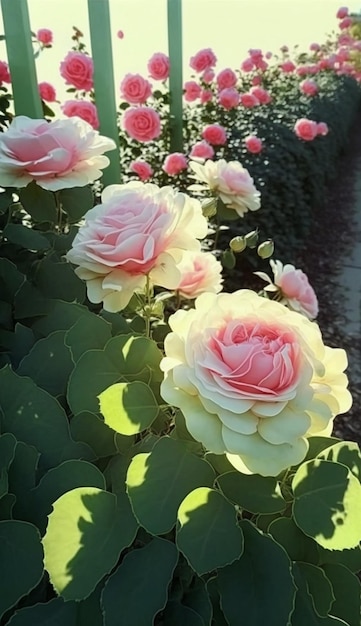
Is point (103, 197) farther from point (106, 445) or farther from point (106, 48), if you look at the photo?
point (106, 48)

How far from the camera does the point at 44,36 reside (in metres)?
3.06

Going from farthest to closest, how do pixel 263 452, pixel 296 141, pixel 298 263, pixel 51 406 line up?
pixel 296 141, pixel 298 263, pixel 51 406, pixel 263 452

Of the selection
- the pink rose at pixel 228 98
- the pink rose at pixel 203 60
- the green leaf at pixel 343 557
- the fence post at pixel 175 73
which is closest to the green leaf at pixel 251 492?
the green leaf at pixel 343 557

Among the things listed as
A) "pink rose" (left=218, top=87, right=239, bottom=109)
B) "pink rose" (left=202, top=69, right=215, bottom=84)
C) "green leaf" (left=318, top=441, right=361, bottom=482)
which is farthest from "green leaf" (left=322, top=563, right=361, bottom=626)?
"pink rose" (left=202, top=69, right=215, bottom=84)

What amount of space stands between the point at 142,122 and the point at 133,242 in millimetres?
2276

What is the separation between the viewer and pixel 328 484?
651 millimetres

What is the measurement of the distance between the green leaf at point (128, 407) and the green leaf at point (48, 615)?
0.67ft

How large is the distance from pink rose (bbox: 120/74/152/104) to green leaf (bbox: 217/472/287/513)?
283 centimetres

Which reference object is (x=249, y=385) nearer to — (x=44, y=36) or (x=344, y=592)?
(x=344, y=592)

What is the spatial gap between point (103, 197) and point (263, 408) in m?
0.49

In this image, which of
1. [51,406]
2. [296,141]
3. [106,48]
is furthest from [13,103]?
[296,141]

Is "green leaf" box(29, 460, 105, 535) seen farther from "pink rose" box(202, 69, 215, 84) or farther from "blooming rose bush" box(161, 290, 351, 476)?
"pink rose" box(202, 69, 215, 84)

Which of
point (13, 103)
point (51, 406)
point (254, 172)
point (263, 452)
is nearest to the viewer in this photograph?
point (263, 452)

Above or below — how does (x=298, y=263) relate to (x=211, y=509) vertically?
below
